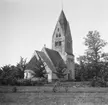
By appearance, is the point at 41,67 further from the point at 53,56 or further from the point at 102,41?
the point at 102,41

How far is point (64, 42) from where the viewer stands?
48438 mm

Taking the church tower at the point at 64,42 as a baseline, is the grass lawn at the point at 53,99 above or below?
below

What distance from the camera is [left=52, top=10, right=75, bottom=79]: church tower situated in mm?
48250

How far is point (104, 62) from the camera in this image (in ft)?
124

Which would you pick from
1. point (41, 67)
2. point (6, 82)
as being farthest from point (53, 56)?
point (6, 82)

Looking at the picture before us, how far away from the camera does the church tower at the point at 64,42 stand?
158 ft

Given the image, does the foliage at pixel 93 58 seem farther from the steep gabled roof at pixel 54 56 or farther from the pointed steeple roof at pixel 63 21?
the pointed steeple roof at pixel 63 21

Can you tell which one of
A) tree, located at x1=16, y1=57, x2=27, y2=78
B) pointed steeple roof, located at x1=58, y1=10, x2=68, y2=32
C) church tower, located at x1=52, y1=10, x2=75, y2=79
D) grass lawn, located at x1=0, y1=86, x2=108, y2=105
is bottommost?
grass lawn, located at x1=0, y1=86, x2=108, y2=105

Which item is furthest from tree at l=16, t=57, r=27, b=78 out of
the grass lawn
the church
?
the grass lawn

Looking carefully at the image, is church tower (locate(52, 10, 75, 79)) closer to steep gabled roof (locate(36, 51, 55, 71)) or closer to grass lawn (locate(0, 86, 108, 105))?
steep gabled roof (locate(36, 51, 55, 71))

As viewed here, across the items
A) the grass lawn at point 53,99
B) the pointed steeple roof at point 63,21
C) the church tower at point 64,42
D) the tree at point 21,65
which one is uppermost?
the pointed steeple roof at point 63,21

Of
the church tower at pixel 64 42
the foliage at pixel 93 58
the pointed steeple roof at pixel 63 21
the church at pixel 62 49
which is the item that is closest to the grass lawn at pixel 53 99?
the foliage at pixel 93 58

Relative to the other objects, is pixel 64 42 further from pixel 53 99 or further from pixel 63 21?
pixel 53 99

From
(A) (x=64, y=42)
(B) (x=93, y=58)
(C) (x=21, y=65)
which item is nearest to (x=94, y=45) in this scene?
(B) (x=93, y=58)
